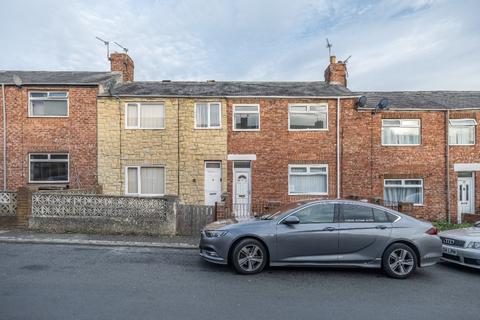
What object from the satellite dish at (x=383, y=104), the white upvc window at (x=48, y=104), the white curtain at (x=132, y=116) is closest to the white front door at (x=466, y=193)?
the satellite dish at (x=383, y=104)

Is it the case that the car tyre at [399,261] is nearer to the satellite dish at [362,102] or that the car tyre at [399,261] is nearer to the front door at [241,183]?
the front door at [241,183]

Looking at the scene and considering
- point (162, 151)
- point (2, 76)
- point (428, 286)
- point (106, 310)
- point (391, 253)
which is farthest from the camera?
point (2, 76)

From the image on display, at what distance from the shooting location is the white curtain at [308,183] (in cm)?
1512

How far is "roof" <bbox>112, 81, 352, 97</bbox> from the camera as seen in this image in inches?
595

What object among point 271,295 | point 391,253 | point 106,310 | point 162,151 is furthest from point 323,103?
point 106,310

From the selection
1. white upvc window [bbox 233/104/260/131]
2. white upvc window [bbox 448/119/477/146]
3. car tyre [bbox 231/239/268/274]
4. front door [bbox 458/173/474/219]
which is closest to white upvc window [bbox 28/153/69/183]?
white upvc window [bbox 233/104/260/131]

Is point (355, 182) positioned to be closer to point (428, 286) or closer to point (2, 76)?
point (428, 286)

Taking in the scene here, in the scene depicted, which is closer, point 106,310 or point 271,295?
point 106,310

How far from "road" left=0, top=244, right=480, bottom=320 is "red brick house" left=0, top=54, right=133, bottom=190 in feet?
24.8

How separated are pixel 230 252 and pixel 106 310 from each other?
267 cm

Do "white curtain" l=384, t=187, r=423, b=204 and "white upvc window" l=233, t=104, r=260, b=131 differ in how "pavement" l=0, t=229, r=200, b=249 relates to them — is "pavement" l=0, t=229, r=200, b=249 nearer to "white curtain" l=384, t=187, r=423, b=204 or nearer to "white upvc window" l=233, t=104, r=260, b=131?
"white upvc window" l=233, t=104, r=260, b=131

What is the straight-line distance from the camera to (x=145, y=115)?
49.6 feet

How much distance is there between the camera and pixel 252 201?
1493 cm

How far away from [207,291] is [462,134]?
15.5m
